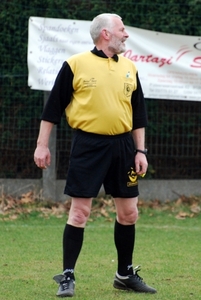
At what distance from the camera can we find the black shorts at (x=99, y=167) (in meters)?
5.39

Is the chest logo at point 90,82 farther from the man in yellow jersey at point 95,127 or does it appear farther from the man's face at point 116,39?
the man's face at point 116,39

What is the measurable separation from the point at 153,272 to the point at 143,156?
1.17m

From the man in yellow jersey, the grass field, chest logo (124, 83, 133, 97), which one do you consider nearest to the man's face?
the man in yellow jersey

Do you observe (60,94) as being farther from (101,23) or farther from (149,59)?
(149,59)

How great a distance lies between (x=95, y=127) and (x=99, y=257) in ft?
6.32

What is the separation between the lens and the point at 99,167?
5414mm

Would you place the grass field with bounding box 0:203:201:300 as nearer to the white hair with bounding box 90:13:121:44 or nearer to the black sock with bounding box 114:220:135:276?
the black sock with bounding box 114:220:135:276

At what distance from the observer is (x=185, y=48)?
10023 mm

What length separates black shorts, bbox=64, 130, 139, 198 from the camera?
5391mm

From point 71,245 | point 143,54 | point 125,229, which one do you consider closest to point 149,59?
point 143,54

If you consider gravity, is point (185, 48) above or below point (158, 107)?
above

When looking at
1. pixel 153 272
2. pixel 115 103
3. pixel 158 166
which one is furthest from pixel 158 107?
pixel 115 103

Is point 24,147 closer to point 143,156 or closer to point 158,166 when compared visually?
point 158,166

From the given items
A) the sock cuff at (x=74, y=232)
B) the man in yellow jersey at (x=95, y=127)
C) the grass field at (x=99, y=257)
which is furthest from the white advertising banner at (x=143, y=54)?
the sock cuff at (x=74, y=232)
